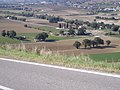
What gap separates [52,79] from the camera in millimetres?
8070

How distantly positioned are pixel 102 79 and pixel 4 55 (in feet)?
18.4

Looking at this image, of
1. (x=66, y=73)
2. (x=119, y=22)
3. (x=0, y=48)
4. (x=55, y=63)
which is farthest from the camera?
(x=119, y=22)

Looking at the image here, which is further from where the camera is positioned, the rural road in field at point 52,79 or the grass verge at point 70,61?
the grass verge at point 70,61

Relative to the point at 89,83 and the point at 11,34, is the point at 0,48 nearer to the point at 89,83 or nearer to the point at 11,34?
the point at 89,83

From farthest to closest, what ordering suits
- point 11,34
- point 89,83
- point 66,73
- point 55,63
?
point 11,34 < point 55,63 < point 66,73 < point 89,83

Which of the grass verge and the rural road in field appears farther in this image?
the grass verge

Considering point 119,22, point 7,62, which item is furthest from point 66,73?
point 119,22

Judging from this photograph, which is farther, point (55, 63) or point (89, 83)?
point (55, 63)

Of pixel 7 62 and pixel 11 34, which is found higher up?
pixel 7 62

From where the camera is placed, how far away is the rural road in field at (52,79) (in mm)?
7243

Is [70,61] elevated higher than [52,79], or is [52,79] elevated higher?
[52,79]

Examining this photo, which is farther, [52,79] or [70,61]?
[70,61]

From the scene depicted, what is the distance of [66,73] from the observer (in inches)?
340

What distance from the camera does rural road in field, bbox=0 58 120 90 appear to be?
7243mm
